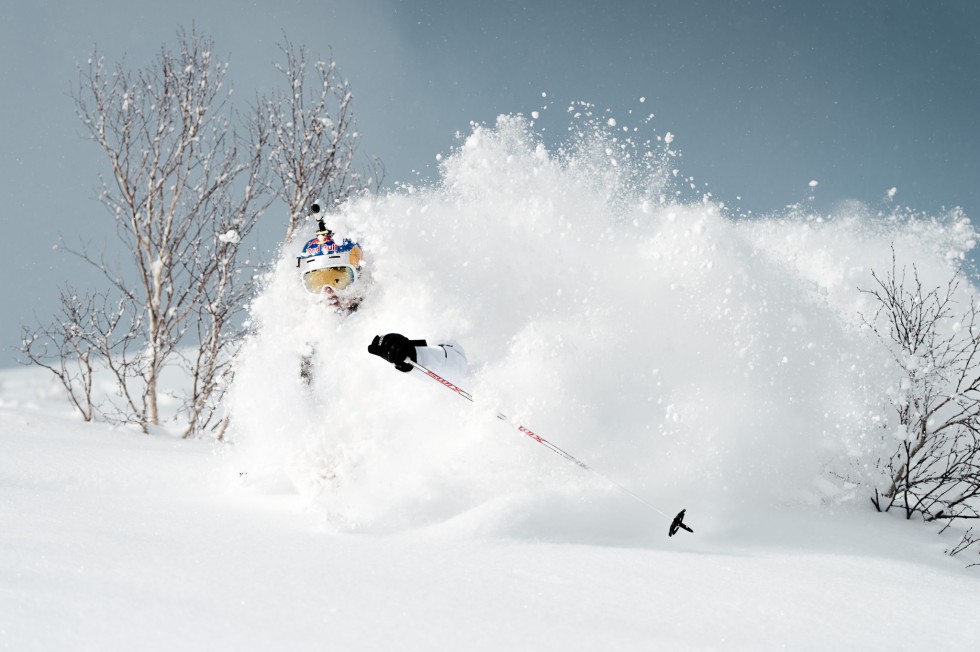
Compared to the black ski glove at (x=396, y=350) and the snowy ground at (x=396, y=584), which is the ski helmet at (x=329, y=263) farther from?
the snowy ground at (x=396, y=584)

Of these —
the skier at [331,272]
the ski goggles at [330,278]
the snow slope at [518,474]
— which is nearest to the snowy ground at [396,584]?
the snow slope at [518,474]

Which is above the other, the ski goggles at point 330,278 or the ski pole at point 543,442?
the ski goggles at point 330,278

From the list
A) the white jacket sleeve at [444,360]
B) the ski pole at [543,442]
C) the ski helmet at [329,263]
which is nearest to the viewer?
the ski pole at [543,442]

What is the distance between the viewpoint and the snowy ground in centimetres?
164

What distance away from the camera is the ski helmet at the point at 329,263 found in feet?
13.5

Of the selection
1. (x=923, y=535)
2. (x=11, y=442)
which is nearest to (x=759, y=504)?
(x=923, y=535)

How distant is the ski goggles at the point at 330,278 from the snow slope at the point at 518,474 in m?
0.15

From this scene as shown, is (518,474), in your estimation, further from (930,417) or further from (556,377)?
(930,417)

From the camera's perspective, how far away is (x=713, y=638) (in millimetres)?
1956

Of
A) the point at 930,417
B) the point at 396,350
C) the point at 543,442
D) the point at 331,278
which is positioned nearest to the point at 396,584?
the point at 396,350

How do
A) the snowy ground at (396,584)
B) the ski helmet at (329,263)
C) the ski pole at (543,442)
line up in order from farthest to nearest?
the ski helmet at (329,263) < the ski pole at (543,442) < the snowy ground at (396,584)

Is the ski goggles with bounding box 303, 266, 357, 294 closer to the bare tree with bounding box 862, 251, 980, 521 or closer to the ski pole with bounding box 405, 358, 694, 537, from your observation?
the ski pole with bounding box 405, 358, 694, 537

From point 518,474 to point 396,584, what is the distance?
1639mm

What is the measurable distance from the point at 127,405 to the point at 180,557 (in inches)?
266
